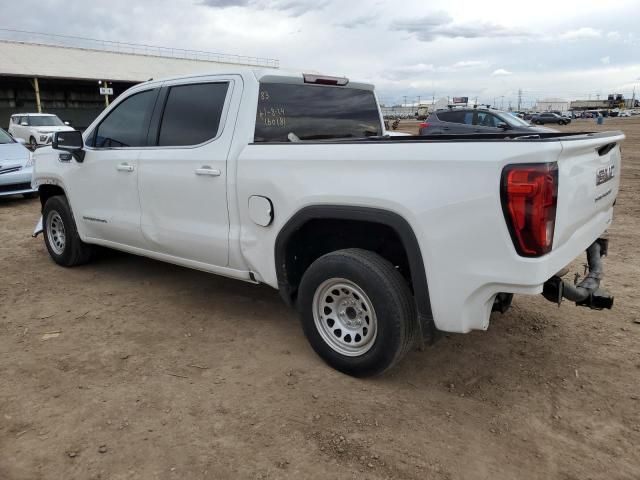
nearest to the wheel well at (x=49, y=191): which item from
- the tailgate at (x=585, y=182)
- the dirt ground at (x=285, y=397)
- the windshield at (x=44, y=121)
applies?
the dirt ground at (x=285, y=397)

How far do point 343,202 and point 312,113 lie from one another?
1372 mm

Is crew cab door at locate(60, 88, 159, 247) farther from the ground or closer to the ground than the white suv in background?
closer to the ground

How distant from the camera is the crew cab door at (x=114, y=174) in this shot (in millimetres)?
4461

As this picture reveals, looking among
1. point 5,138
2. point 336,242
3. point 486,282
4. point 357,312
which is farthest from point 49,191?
point 5,138

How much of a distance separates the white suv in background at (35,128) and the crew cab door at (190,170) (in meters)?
16.7

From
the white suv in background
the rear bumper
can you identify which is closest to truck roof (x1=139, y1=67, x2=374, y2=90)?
the rear bumper

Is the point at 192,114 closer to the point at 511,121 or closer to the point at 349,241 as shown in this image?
the point at 349,241

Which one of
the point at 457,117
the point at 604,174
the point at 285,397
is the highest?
the point at 457,117

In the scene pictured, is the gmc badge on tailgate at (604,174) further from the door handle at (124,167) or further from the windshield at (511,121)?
the windshield at (511,121)

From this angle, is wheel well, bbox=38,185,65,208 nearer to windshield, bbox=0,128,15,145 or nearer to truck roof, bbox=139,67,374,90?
truck roof, bbox=139,67,374,90

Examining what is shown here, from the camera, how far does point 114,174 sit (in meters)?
4.62

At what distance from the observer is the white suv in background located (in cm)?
1897

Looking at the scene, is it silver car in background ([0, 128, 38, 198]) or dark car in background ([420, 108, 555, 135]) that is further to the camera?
dark car in background ([420, 108, 555, 135])

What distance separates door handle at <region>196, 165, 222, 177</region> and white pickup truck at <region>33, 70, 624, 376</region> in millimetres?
11
